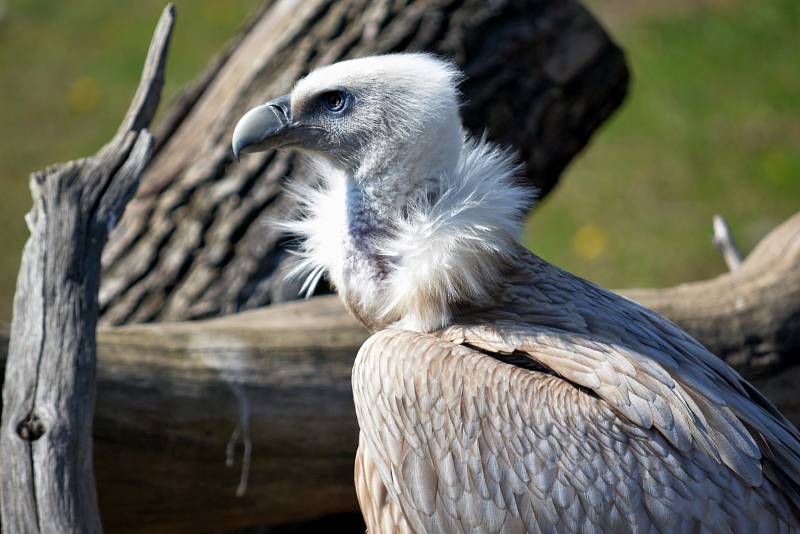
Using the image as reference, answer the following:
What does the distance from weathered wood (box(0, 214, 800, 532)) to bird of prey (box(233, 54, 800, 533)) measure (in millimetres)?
576

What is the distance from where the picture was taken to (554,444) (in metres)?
2.49

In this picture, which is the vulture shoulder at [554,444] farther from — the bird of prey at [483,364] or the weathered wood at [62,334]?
the weathered wood at [62,334]

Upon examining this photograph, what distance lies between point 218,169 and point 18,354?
1624 mm

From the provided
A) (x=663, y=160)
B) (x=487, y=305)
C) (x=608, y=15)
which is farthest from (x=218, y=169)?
(x=608, y=15)

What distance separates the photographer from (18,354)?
9.98 ft

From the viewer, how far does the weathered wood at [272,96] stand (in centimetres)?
433

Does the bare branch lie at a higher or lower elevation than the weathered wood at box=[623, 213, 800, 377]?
higher

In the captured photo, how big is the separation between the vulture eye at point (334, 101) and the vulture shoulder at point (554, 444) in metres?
0.70

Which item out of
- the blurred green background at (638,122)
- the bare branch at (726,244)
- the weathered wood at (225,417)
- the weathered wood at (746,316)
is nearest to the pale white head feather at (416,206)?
the weathered wood at (225,417)

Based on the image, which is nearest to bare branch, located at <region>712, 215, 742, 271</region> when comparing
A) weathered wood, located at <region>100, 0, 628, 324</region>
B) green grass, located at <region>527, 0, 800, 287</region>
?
weathered wood, located at <region>100, 0, 628, 324</region>

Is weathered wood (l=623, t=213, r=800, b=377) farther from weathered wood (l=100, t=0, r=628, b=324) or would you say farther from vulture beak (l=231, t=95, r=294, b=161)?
vulture beak (l=231, t=95, r=294, b=161)

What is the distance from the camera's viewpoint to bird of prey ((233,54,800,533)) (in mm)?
2494

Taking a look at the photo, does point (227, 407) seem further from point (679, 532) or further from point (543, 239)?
point (543, 239)

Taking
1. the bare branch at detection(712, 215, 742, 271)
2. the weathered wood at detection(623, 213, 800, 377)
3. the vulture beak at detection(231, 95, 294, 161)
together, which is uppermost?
the vulture beak at detection(231, 95, 294, 161)
